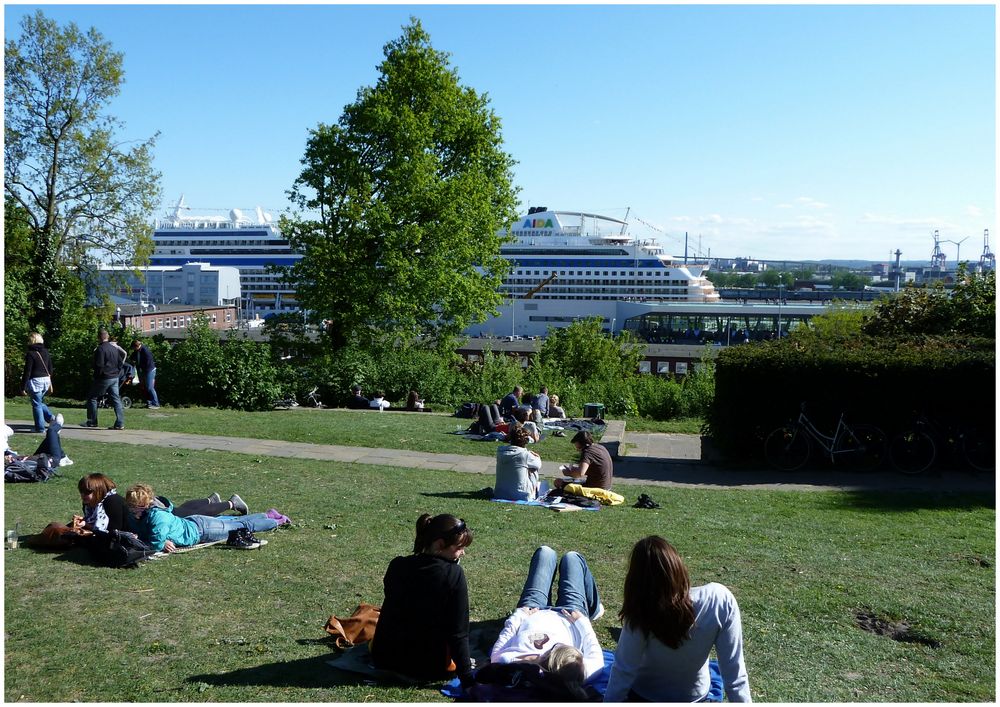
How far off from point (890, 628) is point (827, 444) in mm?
8423

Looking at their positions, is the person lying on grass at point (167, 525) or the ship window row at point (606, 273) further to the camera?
the ship window row at point (606, 273)

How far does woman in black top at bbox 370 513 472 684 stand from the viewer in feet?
16.6

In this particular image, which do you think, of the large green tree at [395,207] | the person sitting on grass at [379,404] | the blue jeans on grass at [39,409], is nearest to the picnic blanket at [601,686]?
the blue jeans on grass at [39,409]

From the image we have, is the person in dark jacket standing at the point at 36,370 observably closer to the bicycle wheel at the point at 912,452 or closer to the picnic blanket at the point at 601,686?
the picnic blanket at the point at 601,686

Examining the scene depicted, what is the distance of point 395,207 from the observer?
28.0 metres

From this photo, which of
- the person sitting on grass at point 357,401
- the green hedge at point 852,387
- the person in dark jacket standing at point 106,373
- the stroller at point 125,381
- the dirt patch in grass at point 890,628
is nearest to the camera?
the dirt patch in grass at point 890,628

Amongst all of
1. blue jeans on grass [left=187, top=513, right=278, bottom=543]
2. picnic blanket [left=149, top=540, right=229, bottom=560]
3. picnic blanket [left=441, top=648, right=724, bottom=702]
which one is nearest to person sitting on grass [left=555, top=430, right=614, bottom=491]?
blue jeans on grass [left=187, top=513, right=278, bottom=543]

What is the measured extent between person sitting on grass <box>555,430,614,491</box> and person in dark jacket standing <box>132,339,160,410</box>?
11.8 meters

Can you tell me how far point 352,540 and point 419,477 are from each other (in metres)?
4.18

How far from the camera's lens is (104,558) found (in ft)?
23.6

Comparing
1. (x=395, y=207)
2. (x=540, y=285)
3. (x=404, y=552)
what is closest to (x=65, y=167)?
(x=395, y=207)

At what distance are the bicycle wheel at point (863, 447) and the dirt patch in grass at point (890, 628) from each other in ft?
26.5

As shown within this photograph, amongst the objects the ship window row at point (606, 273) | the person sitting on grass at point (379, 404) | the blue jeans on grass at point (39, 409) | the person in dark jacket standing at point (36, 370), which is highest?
the ship window row at point (606, 273)

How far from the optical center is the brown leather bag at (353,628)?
5.66m
